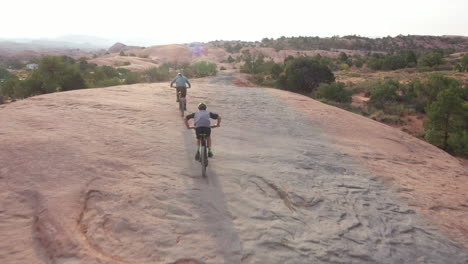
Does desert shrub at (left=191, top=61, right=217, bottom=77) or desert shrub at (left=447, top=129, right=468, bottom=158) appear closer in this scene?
desert shrub at (left=447, top=129, right=468, bottom=158)

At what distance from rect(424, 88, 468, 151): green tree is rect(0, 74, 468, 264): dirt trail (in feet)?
29.7

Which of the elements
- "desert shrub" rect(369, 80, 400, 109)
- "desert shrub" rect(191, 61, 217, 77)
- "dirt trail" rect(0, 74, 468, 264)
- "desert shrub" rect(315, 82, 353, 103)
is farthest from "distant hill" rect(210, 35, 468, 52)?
"dirt trail" rect(0, 74, 468, 264)

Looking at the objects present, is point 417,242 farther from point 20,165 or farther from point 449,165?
point 20,165

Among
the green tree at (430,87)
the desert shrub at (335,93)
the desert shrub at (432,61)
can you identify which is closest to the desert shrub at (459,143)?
the green tree at (430,87)

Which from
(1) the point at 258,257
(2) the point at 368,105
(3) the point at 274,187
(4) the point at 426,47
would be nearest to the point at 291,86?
(2) the point at 368,105

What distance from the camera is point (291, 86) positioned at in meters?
28.2

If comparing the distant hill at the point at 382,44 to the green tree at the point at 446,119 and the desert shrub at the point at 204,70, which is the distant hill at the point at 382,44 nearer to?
the desert shrub at the point at 204,70

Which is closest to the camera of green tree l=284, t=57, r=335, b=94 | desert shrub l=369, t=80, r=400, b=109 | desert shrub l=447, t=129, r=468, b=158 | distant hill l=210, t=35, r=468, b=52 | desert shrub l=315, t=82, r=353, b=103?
desert shrub l=447, t=129, r=468, b=158

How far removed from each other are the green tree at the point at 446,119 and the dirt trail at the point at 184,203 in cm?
905

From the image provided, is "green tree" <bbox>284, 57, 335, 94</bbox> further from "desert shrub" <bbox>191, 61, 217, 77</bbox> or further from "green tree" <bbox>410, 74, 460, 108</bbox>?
"desert shrub" <bbox>191, 61, 217, 77</bbox>

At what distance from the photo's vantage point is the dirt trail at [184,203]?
13.0ft

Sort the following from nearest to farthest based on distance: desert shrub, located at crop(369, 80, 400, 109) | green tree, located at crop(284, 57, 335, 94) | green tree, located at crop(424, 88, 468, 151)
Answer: green tree, located at crop(424, 88, 468, 151) → desert shrub, located at crop(369, 80, 400, 109) → green tree, located at crop(284, 57, 335, 94)

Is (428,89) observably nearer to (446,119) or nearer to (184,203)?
(446,119)

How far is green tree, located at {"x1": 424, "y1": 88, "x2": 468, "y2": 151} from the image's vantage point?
14.1m
